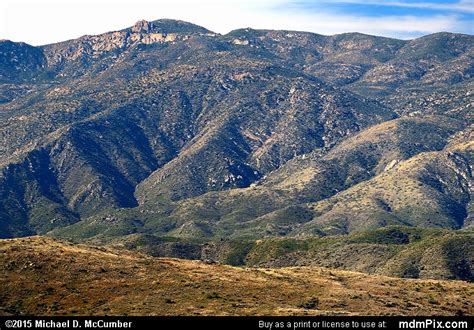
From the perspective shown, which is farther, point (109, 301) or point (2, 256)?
point (2, 256)

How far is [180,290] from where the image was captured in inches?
5271

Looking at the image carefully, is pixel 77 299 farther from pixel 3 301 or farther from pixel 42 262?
pixel 42 262

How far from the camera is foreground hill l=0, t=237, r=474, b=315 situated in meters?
122

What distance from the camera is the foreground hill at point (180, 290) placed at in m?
122

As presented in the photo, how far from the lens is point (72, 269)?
473 ft

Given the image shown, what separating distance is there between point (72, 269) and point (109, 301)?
22.3m
